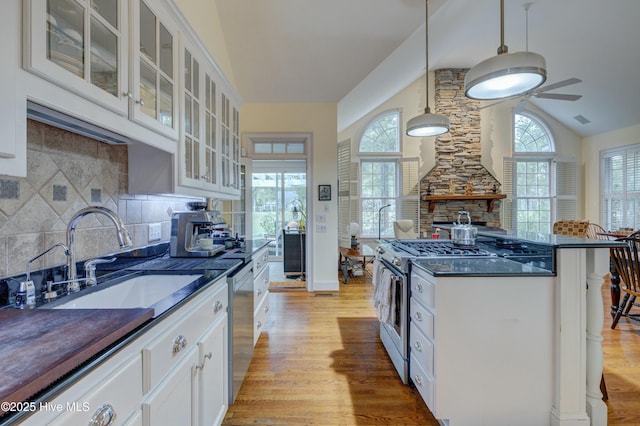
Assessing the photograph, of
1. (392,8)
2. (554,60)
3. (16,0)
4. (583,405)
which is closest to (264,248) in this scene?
(16,0)

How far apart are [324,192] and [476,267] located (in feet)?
8.88

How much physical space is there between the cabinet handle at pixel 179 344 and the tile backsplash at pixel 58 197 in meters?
0.70

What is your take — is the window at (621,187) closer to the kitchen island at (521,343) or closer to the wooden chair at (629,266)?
the wooden chair at (629,266)

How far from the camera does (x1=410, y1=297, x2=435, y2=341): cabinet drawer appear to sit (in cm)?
163

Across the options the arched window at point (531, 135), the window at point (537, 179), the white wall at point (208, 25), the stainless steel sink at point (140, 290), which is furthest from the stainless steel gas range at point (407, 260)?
the arched window at point (531, 135)

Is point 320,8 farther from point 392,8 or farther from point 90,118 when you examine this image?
point 90,118

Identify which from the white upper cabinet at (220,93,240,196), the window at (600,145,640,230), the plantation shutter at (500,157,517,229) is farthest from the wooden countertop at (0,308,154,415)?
the window at (600,145,640,230)

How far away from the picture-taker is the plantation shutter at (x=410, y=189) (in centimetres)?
623

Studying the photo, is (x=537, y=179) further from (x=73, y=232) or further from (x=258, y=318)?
(x=73, y=232)

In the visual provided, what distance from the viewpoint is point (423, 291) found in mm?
1741

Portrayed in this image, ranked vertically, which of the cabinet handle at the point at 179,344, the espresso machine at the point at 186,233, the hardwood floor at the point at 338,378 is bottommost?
the hardwood floor at the point at 338,378

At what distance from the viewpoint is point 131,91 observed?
1.29 meters

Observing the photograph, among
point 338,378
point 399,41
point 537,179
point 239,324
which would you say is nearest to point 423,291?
point 338,378

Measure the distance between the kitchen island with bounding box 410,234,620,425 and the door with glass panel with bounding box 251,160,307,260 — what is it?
5.42m
